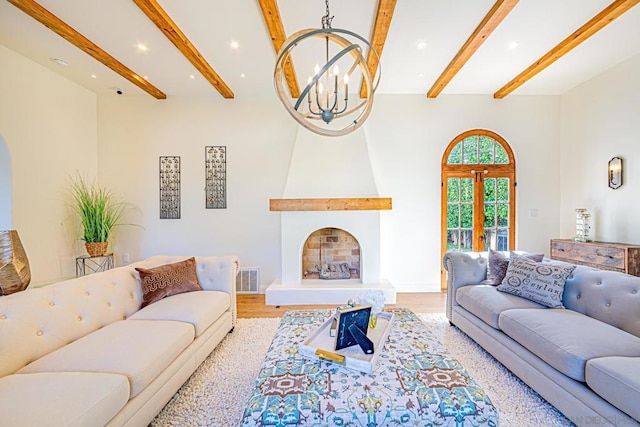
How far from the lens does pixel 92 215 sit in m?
3.95

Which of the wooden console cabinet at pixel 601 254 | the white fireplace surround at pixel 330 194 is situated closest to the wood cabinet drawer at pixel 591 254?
the wooden console cabinet at pixel 601 254

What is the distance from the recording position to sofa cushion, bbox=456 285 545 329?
235cm

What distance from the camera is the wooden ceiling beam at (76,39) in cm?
249

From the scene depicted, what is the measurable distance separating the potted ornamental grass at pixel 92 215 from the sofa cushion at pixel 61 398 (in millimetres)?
3022

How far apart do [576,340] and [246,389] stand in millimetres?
2170

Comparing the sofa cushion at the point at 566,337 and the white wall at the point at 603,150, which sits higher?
the white wall at the point at 603,150

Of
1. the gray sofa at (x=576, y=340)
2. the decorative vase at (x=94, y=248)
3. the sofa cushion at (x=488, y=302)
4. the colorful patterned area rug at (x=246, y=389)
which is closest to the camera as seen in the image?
the gray sofa at (x=576, y=340)

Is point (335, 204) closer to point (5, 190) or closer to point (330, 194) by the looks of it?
point (330, 194)

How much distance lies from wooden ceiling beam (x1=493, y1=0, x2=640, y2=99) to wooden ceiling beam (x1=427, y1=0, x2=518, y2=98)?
3.16 feet

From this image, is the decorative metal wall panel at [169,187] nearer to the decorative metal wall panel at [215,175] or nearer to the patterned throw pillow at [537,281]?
the decorative metal wall panel at [215,175]

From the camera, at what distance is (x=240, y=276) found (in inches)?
177

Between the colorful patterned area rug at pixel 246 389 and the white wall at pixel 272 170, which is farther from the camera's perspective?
the white wall at pixel 272 170

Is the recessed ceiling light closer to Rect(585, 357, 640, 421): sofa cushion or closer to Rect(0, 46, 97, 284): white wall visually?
Rect(0, 46, 97, 284): white wall

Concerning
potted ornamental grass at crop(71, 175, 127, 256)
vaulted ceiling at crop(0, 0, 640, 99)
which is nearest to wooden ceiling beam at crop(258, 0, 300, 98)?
A: vaulted ceiling at crop(0, 0, 640, 99)
